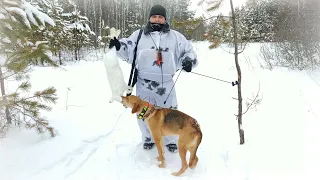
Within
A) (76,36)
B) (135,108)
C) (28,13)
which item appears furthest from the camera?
(76,36)

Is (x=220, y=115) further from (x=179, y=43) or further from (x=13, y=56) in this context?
(x=13, y=56)

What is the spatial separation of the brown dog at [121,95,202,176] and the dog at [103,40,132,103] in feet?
0.97

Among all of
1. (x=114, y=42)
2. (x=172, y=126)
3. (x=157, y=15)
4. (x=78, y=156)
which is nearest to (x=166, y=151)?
(x=172, y=126)

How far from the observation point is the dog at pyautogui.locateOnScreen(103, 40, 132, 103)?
365 centimetres

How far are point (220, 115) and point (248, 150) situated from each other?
199cm

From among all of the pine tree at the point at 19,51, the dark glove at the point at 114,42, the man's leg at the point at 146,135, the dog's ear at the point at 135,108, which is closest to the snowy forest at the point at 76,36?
the pine tree at the point at 19,51

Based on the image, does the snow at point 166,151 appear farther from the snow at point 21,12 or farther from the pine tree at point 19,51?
the snow at point 21,12

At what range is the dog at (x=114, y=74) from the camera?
12.0ft

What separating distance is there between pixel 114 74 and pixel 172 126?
3.81ft

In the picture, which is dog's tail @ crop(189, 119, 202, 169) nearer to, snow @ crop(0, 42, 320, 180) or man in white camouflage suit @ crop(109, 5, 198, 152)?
snow @ crop(0, 42, 320, 180)

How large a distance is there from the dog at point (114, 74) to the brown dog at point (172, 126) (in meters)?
0.30

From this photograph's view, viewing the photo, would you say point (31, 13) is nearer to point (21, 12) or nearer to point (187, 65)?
point (21, 12)

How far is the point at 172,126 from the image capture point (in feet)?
11.2

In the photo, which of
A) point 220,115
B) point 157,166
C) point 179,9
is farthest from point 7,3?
point 179,9
